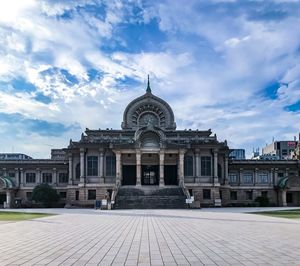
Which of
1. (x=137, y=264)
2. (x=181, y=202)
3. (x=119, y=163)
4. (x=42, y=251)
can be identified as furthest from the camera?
(x=119, y=163)

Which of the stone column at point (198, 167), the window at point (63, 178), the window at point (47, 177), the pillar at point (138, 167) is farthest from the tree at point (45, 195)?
the stone column at point (198, 167)

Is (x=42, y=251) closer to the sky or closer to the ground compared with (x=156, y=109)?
closer to the ground

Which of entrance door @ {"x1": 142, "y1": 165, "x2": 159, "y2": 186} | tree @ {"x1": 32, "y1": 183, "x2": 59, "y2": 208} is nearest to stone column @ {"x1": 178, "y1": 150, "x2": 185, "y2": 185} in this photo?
entrance door @ {"x1": 142, "y1": 165, "x2": 159, "y2": 186}

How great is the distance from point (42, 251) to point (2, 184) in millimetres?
61994

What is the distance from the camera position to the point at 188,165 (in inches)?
2862

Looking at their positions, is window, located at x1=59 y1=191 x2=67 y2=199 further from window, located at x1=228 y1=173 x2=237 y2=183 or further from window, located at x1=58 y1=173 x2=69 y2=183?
window, located at x1=228 y1=173 x2=237 y2=183

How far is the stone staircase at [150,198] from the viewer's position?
59094mm

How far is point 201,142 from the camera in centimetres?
7281

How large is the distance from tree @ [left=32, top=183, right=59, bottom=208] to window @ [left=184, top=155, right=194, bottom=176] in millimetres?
22382

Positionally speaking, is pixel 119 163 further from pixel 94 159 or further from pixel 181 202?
pixel 181 202

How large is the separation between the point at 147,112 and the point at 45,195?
25.4 meters

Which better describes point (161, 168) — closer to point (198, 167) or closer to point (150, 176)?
point (150, 176)

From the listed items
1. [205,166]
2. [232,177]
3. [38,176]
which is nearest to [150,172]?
[205,166]

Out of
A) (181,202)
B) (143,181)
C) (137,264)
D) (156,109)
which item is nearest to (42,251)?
(137,264)
